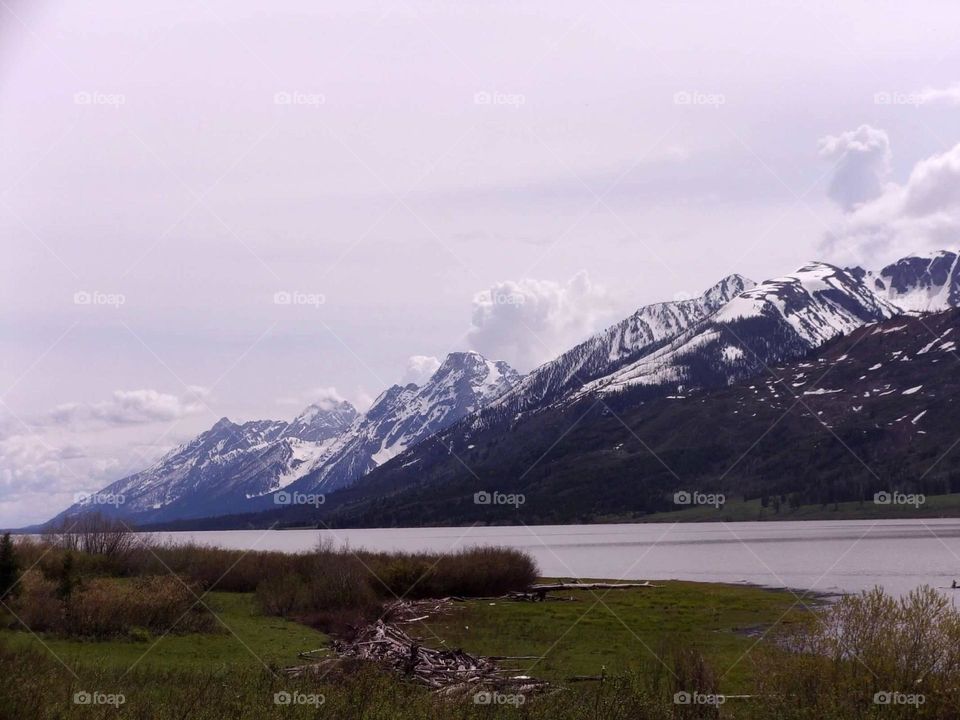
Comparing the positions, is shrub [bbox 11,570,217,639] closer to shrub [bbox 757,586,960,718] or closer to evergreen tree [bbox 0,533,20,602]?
evergreen tree [bbox 0,533,20,602]

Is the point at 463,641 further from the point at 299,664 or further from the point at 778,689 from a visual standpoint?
the point at 778,689

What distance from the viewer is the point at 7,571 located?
1603 inches

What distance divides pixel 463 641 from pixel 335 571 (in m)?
13.9

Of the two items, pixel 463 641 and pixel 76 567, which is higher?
pixel 76 567

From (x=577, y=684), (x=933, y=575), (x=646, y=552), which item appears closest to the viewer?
(x=577, y=684)

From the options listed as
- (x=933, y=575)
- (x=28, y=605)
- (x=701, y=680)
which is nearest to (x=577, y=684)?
(x=701, y=680)

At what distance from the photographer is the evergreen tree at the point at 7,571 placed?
39853 mm

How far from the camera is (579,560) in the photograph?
364ft

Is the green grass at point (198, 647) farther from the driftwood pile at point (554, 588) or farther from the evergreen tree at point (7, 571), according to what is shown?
the driftwood pile at point (554, 588)

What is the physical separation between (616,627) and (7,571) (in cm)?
2668

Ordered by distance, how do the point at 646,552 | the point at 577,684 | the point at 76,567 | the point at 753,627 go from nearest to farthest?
the point at 577,684 → the point at 753,627 → the point at 76,567 → the point at 646,552

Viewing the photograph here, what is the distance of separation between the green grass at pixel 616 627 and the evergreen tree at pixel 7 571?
56.4ft

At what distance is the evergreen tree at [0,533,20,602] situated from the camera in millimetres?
39853

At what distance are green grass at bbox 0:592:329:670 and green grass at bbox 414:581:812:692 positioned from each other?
20.5 feet
